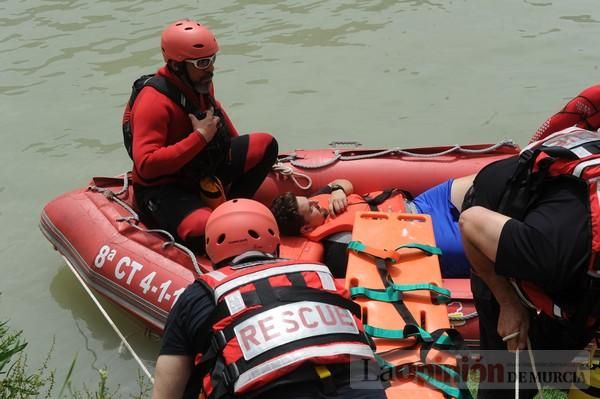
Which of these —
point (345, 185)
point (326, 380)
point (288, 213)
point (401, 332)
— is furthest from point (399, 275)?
point (326, 380)

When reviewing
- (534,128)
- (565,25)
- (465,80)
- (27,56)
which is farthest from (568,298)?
(27,56)

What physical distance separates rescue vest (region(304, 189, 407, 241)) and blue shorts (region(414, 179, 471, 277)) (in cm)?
12

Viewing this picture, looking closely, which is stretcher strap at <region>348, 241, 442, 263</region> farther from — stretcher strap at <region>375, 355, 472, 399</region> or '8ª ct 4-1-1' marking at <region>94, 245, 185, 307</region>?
'8ª ct 4-1-1' marking at <region>94, 245, 185, 307</region>

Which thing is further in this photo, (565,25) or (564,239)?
(565,25)

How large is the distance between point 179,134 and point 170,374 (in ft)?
5.29

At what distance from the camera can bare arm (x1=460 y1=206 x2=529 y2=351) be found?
159 cm

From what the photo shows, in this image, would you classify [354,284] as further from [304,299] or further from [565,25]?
[565,25]

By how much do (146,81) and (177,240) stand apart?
811 millimetres

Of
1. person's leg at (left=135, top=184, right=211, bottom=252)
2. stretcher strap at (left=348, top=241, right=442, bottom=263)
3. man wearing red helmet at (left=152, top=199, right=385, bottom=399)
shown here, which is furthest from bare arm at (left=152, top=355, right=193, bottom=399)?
person's leg at (left=135, top=184, right=211, bottom=252)

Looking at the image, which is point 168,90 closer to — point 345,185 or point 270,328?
point 345,185

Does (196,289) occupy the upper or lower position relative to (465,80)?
upper

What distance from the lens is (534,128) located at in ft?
16.9

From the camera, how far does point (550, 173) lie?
63.2 inches

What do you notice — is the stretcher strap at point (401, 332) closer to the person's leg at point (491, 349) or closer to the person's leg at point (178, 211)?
the person's leg at point (491, 349)
